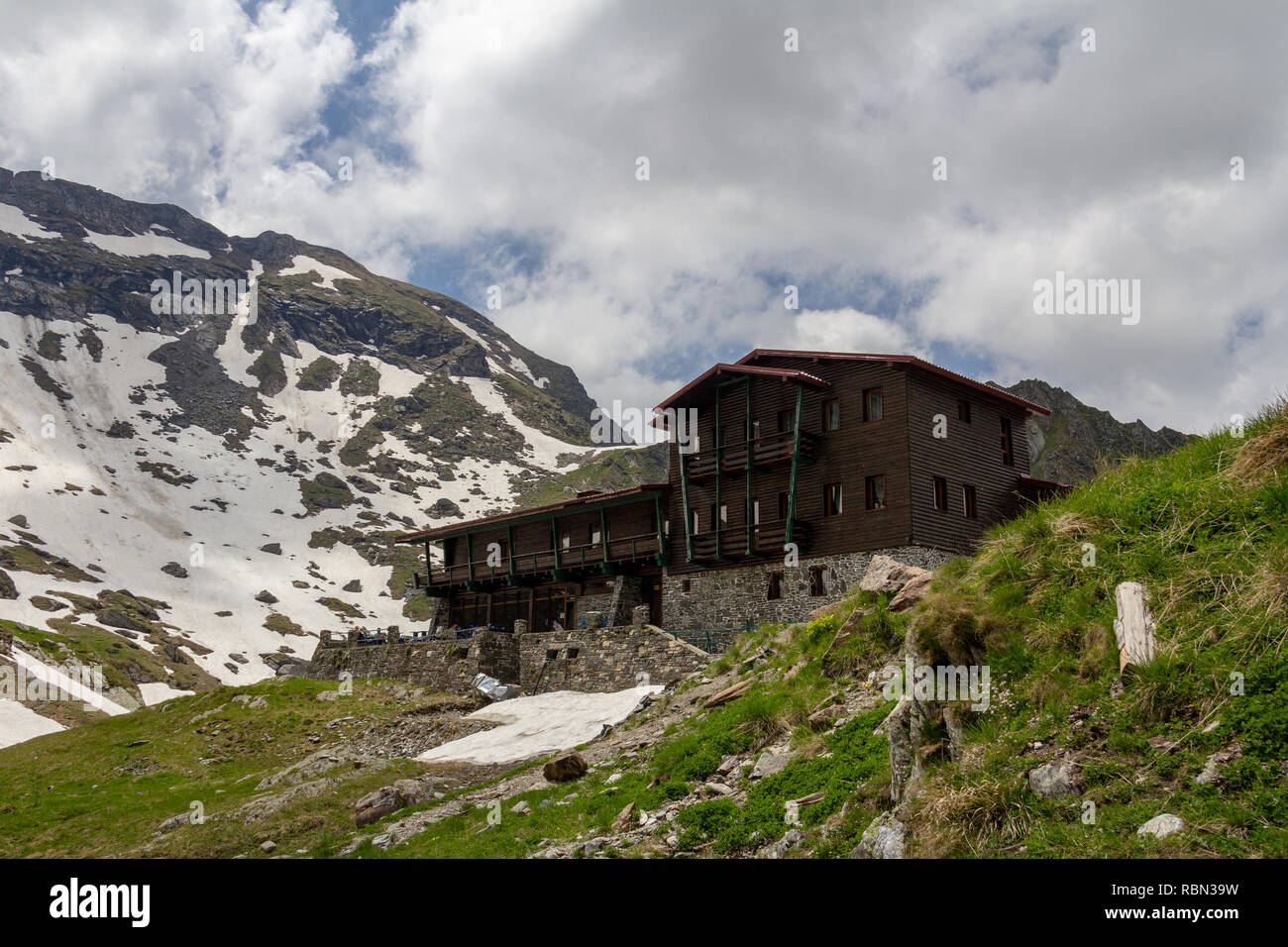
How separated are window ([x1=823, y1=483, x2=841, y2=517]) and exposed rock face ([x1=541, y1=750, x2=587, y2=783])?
2105 centimetres

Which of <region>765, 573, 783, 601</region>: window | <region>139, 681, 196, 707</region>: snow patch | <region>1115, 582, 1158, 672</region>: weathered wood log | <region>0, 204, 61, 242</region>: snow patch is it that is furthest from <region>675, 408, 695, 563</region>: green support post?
<region>0, 204, 61, 242</region>: snow patch

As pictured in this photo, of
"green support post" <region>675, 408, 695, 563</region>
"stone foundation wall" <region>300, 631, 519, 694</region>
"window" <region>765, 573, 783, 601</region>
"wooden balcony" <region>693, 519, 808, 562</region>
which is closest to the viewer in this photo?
"wooden balcony" <region>693, 519, 808, 562</region>

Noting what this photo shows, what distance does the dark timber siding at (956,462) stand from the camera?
34781mm

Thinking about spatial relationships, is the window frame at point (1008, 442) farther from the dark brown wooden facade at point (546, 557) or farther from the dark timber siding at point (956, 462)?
the dark brown wooden facade at point (546, 557)

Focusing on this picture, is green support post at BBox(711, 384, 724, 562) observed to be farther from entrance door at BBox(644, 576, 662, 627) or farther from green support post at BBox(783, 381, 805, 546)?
entrance door at BBox(644, 576, 662, 627)

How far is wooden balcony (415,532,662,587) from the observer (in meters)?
44.4

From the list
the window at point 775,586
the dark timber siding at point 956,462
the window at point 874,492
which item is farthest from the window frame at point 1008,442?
the window at point 775,586

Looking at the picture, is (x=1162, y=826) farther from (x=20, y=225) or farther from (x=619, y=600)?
(x=20, y=225)

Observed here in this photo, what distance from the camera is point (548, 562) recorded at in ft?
163

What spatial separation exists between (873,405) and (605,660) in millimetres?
15249

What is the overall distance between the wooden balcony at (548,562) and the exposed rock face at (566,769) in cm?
2481

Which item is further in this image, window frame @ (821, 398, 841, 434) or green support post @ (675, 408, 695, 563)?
green support post @ (675, 408, 695, 563)

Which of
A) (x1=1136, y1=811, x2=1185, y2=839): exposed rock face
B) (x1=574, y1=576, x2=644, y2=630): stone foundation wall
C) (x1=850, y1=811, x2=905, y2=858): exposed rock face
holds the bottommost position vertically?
(x1=850, y1=811, x2=905, y2=858): exposed rock face

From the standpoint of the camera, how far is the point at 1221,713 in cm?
768
